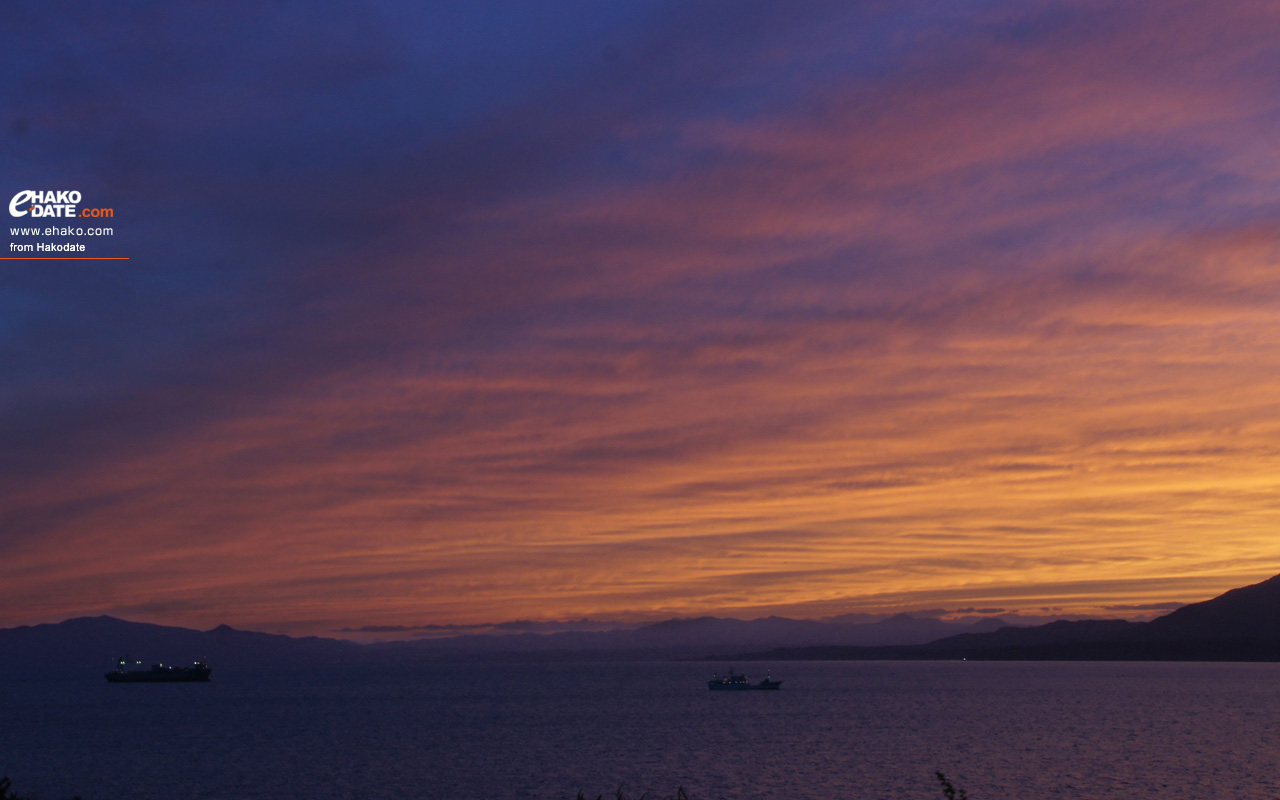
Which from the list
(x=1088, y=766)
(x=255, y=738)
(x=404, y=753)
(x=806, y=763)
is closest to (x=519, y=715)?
(x=255, y=738)

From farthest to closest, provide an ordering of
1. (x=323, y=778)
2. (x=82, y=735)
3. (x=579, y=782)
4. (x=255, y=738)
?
(x=82, y=735) < (x=255, y=738) < (x=323, y=778) < (x=579, y=782)

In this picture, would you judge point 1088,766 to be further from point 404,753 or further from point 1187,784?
point 404,753

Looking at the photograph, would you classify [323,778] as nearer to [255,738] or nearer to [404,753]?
[404,753]

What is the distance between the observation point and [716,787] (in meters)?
80.1

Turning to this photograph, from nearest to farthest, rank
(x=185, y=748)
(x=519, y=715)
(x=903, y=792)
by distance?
1. (x=903, y=792)
2. (x=185, y=748)
3. (x=519, y=715)

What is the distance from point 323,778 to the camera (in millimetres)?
89438

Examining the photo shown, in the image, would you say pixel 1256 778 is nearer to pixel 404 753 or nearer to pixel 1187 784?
pixel 1187 784

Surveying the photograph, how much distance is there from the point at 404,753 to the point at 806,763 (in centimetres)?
4402

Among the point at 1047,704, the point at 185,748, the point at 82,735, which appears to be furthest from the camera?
the point at 1047,704

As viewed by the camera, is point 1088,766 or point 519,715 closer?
point 1088,766

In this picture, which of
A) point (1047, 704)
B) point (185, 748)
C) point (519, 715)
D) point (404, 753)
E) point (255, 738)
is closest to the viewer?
point (404, 753)

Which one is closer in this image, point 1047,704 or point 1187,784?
point 1187,784

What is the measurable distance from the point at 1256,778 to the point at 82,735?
144 m

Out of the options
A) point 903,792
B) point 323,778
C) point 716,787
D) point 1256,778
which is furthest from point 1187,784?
point 323,778
